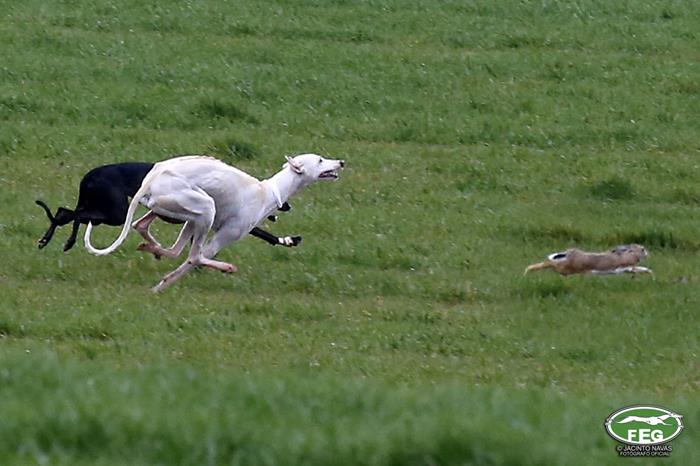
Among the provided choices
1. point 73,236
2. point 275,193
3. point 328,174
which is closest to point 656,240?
point 328,174

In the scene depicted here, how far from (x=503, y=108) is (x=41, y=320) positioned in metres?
9.48

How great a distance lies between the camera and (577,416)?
706 cm

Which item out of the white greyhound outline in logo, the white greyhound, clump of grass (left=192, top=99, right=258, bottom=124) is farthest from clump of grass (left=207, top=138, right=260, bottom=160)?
the white greyhound outline in logo

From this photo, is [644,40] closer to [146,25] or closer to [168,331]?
[146,25]

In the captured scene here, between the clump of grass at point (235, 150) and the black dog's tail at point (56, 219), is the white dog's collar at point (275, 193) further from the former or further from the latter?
the clump of grass at point (235, 150)

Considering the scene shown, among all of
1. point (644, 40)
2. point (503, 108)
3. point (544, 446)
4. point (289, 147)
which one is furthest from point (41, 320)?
point (644, 40)

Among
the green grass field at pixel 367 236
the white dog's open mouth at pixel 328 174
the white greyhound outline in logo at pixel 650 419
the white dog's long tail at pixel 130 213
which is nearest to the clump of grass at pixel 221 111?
the green grass field at pixel 367 236

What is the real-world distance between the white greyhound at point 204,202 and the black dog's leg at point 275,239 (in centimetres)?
32

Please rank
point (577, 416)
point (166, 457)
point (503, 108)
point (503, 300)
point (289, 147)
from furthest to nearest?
point (503, 108), point (289, 147), point (503, 300), point (577, 416), point (166, 457)

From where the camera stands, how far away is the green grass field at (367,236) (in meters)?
6.70

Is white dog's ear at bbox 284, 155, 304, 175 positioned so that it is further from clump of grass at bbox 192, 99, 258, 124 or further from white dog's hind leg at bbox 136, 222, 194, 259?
clump of grass at bbox 192, 99, 258, 124

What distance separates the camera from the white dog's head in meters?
12.6

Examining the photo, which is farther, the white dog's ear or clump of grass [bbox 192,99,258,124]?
clump of grass [bbox 192,99,258,124]

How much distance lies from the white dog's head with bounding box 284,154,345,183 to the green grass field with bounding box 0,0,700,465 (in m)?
0.73
